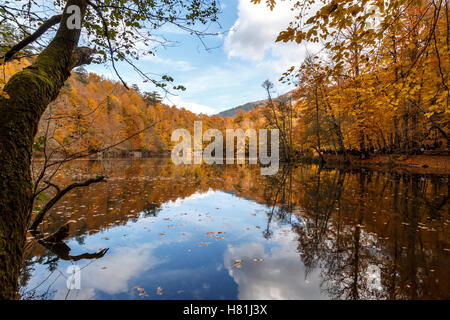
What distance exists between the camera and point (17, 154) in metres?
1.86

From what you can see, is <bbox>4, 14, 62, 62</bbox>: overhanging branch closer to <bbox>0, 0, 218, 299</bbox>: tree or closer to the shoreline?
<bbox>0, 0, 218, 299</bbox>: tree

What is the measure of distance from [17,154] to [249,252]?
12.9ft

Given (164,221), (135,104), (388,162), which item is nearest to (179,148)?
(135,104)

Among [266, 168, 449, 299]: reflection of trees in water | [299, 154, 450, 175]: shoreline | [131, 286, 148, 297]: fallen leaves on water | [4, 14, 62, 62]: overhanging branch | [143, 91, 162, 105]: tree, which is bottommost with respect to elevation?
[131, 286, 148, 297]: fallen leaves on water

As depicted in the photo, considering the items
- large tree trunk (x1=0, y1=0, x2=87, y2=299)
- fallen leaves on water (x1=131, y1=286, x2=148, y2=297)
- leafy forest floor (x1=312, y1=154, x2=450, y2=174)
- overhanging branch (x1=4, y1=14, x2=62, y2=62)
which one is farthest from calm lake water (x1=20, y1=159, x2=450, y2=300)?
leafy forest floor (x1=312, y1=154, x2=450, y2=174)

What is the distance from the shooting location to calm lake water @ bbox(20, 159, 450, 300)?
2818 mm

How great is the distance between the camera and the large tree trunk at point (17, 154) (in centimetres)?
168

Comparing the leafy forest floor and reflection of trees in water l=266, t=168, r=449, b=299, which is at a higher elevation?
the leafy forest floor

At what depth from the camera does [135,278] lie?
3.15 metres

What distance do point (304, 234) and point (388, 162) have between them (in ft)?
67.2

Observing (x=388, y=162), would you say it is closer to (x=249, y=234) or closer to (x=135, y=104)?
(x=249, y=234)

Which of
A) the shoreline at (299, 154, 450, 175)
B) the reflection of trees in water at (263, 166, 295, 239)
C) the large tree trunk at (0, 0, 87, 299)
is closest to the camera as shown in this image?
the large tree trunk at (0, 0, 87, 299)

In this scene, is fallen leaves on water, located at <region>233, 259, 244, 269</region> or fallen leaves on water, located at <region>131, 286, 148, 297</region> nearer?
fallen leaves on water, located at <region>131, 286, 148, 297</region>

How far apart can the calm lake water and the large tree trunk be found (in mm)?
1526
